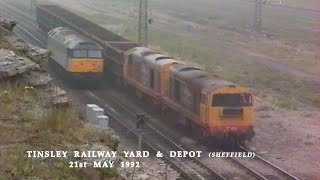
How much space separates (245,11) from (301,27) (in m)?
15.9

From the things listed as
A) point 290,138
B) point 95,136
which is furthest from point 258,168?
point 95,136

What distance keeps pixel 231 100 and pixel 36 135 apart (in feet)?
36.7

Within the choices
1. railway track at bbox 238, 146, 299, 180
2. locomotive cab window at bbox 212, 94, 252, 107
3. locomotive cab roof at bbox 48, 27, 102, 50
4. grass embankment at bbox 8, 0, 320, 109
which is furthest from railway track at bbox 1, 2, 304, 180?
grass embankment at bbox 8, 0, 320, 109

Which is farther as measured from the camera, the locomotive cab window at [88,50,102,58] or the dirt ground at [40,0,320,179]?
the locomotive cab window at [88,50,102,58]

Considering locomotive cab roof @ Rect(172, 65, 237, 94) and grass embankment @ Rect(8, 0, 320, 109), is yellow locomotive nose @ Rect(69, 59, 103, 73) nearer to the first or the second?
locomotive cab roof @ Rect(172, 65, 237, 94)

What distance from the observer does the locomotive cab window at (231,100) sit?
23.9 meters

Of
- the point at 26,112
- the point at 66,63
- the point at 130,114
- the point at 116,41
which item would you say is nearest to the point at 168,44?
the point at 116,41

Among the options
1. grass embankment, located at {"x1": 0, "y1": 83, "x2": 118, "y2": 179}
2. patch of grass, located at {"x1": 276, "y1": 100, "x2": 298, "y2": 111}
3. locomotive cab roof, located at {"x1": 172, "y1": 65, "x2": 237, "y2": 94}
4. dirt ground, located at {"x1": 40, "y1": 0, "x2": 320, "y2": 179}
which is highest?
grass embankment, located at {"x1": 0, "y1": 83, "x2": 118, "y2": 179}

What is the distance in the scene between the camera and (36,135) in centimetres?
1445

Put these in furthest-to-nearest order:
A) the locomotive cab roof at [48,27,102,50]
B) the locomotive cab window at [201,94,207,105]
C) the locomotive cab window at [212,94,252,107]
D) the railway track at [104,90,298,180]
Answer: the locomotive cab roof at [48,27,102,50] < the locomotive cab window at [201,94,207,105] < the locomotive cab window at [212,94,252,107] < the railway track at [104,90,298,180]

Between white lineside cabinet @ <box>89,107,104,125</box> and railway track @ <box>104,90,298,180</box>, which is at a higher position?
white lineside cabinet @ <box>89,107,104,125</box>

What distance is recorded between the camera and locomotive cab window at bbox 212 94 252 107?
23922 mm

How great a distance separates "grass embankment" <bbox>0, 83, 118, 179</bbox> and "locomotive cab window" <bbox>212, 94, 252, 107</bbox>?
25.2ft

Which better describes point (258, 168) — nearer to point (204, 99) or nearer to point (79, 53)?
point (204, 99)
